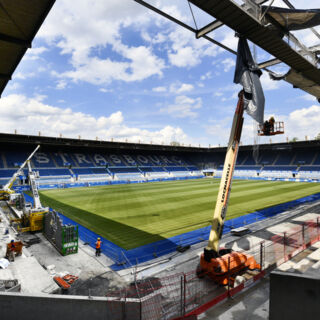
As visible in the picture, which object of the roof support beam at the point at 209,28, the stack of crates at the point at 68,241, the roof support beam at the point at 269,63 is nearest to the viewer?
the roof support beam at the point at 209,28

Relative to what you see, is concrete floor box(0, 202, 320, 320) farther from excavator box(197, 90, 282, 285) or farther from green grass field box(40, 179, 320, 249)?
green grass field box(40, 179, 320, 249)

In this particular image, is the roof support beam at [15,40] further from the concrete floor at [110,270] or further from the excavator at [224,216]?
the concrete floor at [110,270]

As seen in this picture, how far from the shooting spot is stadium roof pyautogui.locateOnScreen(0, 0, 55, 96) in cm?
566

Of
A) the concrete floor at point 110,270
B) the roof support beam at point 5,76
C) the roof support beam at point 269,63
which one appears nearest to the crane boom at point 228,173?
the concrete floor at point 110,270

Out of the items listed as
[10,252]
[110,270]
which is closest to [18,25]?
[10,252]

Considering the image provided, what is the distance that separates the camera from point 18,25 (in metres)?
6.43

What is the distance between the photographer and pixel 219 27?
7.71m

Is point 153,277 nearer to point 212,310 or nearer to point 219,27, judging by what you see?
point 212,310

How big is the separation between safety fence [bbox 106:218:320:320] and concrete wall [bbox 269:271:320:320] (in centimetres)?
314

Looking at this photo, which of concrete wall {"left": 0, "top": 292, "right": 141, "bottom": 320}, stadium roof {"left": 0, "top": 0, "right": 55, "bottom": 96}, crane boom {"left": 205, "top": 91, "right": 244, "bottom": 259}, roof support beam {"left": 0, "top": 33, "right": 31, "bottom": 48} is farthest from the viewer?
crane boom {"left": 205, "top": 91, "right": 244, "bottom": 259}

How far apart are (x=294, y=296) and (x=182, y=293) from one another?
568 centimetres

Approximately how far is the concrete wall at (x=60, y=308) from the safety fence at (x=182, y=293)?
0.08 meters

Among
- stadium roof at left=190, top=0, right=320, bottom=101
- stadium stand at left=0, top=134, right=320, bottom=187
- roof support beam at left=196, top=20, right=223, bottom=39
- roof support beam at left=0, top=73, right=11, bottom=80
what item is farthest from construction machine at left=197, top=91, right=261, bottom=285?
stadium stand at left=0, top=134, right=320, bottom=187

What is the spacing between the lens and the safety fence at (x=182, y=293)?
6539 millimetres
